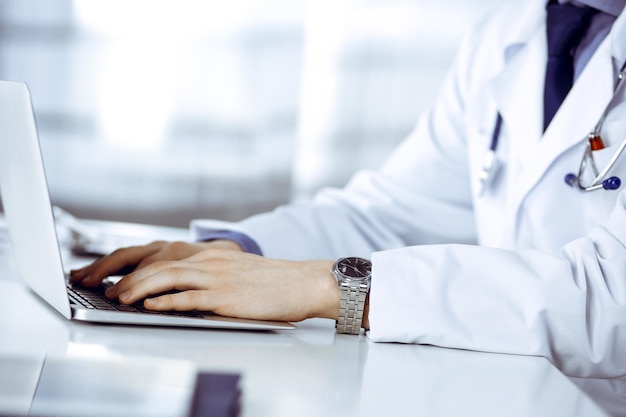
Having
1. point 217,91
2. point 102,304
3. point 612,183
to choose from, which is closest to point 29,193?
point 102,304

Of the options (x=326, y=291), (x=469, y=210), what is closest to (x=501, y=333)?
(x=326, y=291)

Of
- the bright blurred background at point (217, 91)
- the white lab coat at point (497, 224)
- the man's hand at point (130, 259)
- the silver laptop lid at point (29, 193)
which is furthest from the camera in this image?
the bright blurred background at point (217, 91)

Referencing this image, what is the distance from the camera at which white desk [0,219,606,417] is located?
618 millimetres

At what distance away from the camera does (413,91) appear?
13.2ft

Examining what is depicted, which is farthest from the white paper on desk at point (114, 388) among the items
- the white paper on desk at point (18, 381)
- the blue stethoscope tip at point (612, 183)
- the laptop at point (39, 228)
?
the blue stethoscope tip at point (612, 183)

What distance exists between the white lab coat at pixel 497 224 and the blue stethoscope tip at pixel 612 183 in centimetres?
2

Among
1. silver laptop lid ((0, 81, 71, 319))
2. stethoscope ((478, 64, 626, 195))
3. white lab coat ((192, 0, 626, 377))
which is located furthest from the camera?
stethoscope ((478, 64, 626, 195))

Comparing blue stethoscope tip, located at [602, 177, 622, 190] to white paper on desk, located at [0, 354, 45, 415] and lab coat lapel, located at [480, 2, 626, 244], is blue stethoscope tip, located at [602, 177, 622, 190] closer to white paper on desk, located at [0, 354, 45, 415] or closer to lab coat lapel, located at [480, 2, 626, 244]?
lab coat lapel, located at [480, 2, 626, 244]

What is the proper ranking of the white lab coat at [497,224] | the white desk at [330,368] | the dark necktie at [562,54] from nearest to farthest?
1. the white desk at [330,368]
2. the white lab coat at [497,224]
3. the dark necktie at [562,54]

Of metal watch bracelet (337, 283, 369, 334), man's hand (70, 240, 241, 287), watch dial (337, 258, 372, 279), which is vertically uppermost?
watch dial (337, 258, 372, 279)

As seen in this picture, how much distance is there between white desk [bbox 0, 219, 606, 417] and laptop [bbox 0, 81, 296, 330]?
0.5 inches

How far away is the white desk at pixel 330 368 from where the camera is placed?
62cm

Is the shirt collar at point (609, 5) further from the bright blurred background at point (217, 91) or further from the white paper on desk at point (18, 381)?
the bright blurred background at point (217, 91)

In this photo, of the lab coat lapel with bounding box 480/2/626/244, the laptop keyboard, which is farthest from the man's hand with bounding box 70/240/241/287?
the lab coat lapel with bounding box 480/2/626/244
